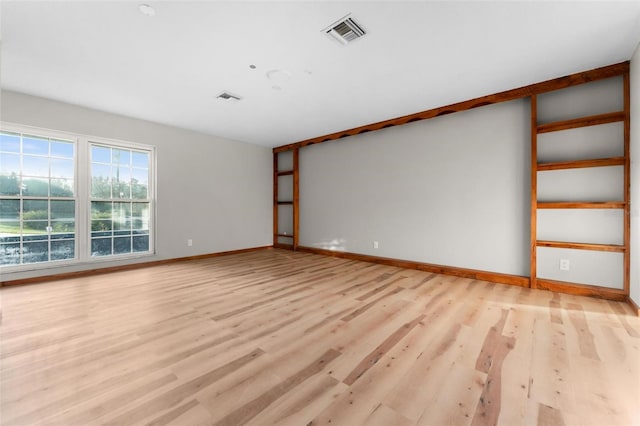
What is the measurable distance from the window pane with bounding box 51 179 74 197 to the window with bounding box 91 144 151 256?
10.4 inches

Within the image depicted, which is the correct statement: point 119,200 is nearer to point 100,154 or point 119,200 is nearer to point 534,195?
point 100,154

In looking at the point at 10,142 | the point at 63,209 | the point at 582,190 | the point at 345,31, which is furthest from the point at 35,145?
the point at 582,190

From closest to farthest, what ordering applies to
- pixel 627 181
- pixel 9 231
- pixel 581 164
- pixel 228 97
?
1. pixel 627 181
2. pixel 581 164
3. pixel 9 231
4. pixel 228 97

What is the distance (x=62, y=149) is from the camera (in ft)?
13.3

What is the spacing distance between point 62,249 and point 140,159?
1876 millimetres

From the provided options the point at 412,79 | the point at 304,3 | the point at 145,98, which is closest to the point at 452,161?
the point at 412,79

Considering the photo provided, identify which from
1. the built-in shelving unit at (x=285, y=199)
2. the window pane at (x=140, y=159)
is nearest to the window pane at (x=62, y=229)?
the window pane at (x=140, y=159)

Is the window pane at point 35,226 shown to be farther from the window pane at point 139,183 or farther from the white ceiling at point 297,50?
the white ceiling at point 297,50

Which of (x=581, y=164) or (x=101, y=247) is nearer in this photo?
(x=581, y=164)

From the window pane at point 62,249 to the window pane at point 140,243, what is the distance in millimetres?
835

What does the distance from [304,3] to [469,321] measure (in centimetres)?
306

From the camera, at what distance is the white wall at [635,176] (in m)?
2.59

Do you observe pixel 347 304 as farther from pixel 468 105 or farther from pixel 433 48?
pixel 468 105

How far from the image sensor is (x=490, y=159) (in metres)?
3.80
